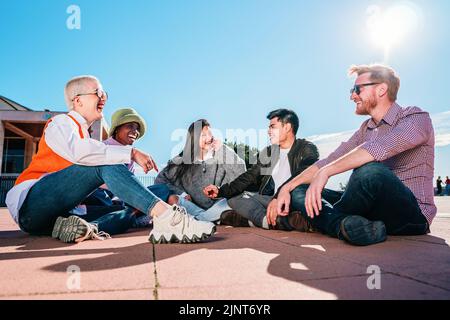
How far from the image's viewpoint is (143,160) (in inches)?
101

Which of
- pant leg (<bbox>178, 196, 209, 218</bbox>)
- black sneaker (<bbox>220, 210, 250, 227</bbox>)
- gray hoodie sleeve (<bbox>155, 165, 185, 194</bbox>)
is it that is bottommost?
black sneaker (<bbox>220, 210, 250, 227</bbox>)

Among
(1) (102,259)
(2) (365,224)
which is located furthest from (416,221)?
(1) (102,259)

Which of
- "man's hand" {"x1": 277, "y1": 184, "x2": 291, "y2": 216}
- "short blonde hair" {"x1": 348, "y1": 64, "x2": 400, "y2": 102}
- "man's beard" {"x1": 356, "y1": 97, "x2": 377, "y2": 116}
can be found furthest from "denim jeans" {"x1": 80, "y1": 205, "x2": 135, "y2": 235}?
"short blonde hair" {"x1": 348, "y1": 64, "x2": 400, "y2": 102}

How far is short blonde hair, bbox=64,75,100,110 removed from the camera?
107 inches

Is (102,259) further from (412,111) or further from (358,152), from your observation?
(412,111)

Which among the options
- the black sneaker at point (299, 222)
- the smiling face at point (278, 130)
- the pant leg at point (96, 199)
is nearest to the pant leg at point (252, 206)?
the black sneaker at point (299, 222)

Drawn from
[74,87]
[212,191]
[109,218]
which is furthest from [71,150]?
[212,191]

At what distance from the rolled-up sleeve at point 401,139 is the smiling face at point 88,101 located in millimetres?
2135

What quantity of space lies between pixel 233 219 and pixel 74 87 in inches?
81.1

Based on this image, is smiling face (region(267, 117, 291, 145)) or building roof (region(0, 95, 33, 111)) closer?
smiling face (region(267, 117, 291, 145))

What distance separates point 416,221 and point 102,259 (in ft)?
7.11

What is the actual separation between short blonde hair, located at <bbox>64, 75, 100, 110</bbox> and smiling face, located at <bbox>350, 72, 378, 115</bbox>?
223cm

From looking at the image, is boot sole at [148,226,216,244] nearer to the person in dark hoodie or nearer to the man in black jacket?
the man in black jacket

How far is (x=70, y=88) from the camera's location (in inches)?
108
